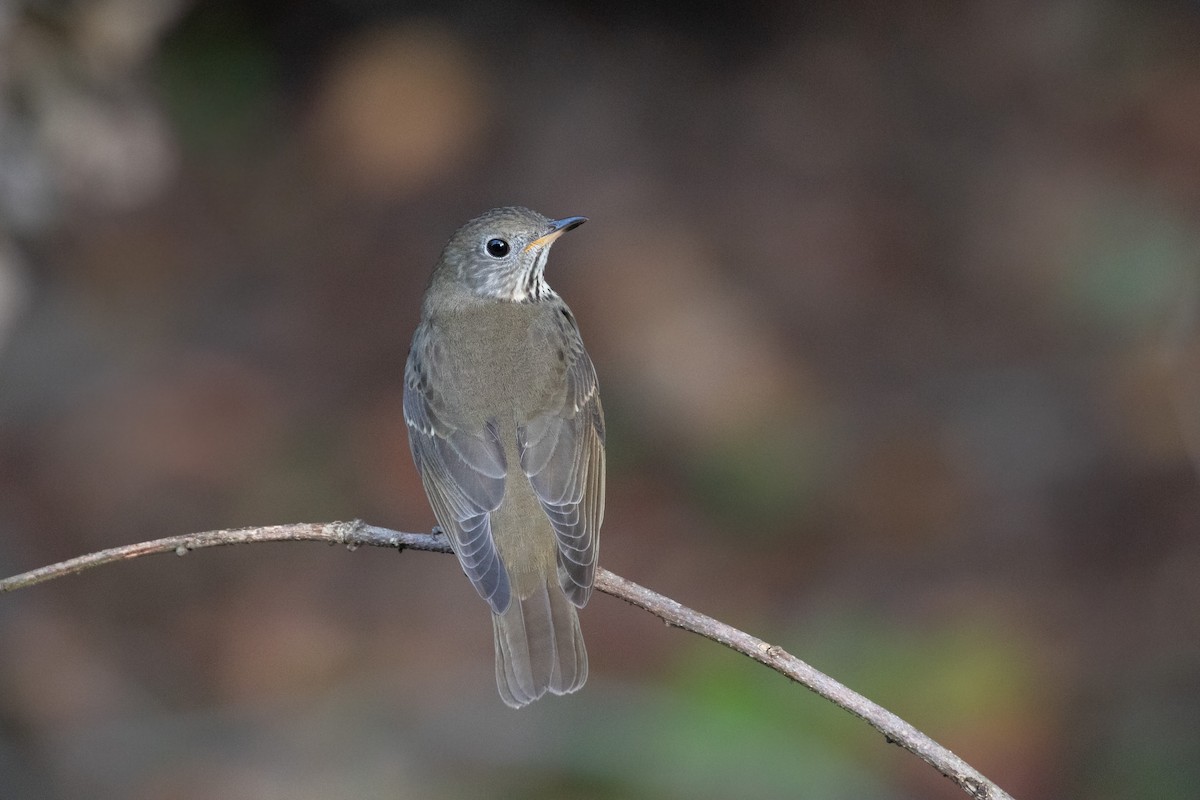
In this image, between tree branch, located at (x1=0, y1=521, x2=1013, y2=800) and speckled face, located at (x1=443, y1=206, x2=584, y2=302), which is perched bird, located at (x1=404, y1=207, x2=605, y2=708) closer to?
speckled face, located at (x1=443, y1=206, x2=584, y2=302)

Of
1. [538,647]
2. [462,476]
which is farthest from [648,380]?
[538,647]

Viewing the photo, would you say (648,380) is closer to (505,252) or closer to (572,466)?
(505,252)

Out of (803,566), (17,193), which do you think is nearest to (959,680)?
(803,566)

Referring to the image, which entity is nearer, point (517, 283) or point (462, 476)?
point (462, 476)

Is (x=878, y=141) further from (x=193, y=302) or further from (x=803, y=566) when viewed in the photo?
(x=193, y=302)

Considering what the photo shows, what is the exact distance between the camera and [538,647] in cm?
479

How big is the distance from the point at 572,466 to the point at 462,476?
1.31ft

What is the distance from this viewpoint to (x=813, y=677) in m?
3.63

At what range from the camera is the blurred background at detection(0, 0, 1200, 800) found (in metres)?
7.15

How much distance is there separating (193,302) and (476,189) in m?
2.04

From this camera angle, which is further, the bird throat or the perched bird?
the bird throat

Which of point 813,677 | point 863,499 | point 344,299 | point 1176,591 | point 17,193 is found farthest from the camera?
point 344,299

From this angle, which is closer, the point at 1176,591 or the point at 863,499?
the point at 1176,591

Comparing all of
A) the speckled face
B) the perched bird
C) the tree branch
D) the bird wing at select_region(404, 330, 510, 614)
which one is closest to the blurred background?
the speckled face
